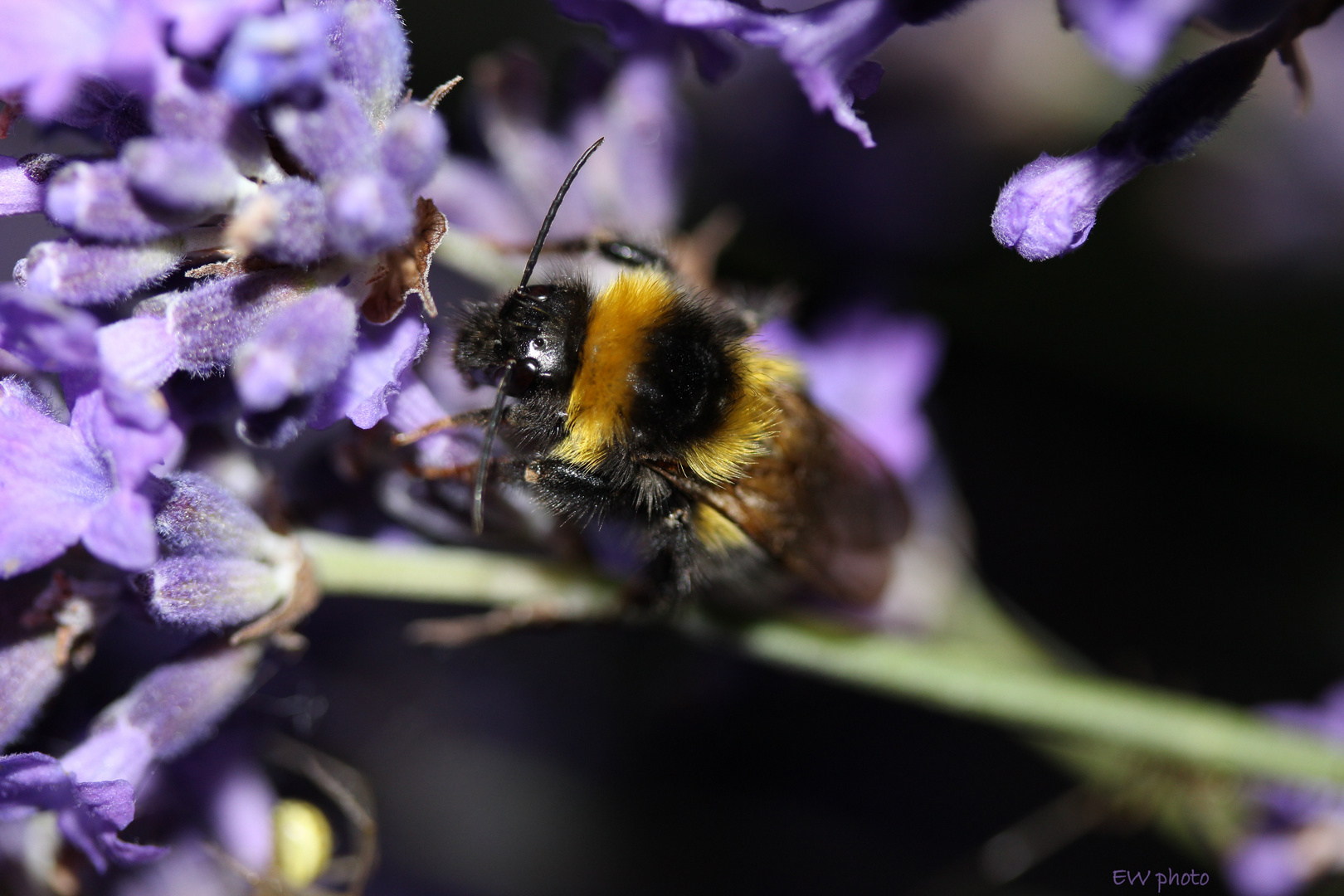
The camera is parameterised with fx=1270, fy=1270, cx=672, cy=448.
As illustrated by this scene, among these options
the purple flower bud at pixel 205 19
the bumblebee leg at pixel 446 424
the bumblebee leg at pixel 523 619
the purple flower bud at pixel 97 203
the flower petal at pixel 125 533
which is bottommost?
the bumblebee leg at pixel 523 619

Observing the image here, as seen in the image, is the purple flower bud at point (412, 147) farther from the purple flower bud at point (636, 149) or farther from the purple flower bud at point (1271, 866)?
the purple flower bud at point (1271, 866)

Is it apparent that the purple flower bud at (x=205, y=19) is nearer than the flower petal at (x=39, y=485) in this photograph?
Yes

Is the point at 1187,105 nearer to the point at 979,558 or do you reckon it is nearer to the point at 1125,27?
the point at 1125,27

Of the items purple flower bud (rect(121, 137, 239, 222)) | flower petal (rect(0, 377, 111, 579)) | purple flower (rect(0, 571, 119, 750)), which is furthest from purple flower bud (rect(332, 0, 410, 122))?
purple flower (rect(0, 571, 119, 750))

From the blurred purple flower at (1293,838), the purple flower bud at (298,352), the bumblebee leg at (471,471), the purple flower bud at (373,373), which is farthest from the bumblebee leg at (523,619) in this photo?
the blurred purple flower at (1293,838)

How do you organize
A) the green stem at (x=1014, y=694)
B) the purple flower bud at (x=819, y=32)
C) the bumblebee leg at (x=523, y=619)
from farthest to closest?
the green stem at (x=1014, y=694) < the bumblebee leg at (x=523, y=619) < the purple flower bud at (x=819, y=32)

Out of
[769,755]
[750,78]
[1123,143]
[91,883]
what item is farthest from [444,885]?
[1123,143]

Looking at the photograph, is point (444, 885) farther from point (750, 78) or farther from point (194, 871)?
point (750, 78)

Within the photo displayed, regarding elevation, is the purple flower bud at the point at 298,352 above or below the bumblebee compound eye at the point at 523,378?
above
